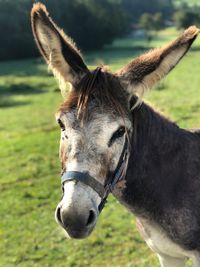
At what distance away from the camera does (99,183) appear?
11.8 ft

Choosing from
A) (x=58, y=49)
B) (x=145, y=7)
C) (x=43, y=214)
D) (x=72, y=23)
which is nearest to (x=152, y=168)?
(x=58, y=49)

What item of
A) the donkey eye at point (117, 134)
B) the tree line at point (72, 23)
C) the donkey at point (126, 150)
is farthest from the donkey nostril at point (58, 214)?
the tree line at point (72, 23)

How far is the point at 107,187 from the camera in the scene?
12.5ft

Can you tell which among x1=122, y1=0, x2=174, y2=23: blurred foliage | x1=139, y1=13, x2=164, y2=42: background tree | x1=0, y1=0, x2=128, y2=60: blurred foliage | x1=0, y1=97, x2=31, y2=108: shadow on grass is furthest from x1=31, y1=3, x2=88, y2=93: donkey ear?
x1=122, y1=0, x2=174, y2=23: blurred foliage

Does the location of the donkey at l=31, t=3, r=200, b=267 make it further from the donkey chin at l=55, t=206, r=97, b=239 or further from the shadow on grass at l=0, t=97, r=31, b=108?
the shadow on grass at l=0, t=97, r=31, b=108

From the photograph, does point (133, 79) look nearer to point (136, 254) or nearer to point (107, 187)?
point (107, 187)

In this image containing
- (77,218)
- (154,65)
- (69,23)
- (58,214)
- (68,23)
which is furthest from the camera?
(69,23)

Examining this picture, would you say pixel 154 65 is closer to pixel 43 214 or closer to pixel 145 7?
pixel 43 214

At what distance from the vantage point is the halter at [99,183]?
3.50 meters

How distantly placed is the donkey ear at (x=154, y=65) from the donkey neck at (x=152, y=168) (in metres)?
0.48

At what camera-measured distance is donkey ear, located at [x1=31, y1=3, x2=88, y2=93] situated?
3967 mm

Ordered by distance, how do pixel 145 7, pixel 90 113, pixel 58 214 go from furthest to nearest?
pixel 145 7
pixel 90 113
pixel 58 214

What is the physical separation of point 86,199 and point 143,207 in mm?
1283

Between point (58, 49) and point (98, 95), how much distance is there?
679mm
